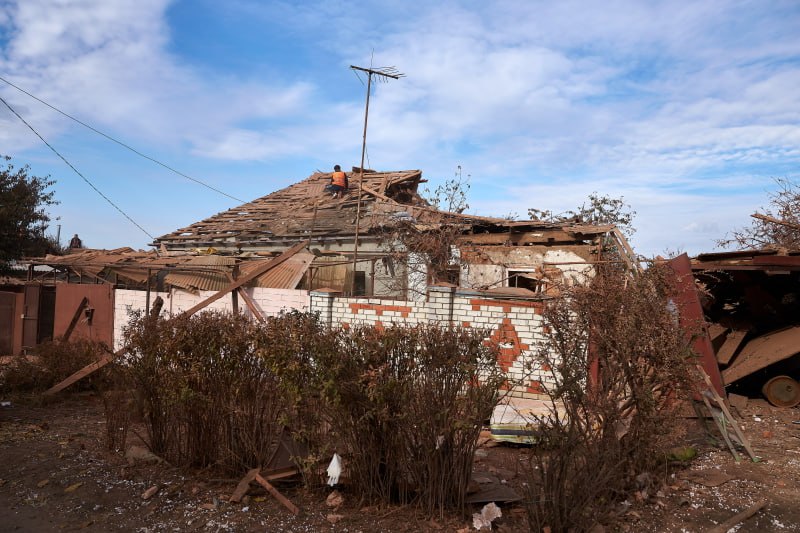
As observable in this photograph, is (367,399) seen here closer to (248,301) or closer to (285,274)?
(248,301)

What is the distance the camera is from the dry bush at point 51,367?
8.94 m

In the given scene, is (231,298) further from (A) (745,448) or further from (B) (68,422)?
(A) (745,448)

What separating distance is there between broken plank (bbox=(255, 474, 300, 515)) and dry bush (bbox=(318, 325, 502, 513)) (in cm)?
59

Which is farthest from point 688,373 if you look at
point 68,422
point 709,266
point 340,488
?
point 68,422

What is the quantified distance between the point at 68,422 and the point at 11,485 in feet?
8.52

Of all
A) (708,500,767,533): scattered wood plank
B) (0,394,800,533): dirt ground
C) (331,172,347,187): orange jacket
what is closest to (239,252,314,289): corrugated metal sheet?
(0,394,800,533): dirt ground

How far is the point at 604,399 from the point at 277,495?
2563 mm

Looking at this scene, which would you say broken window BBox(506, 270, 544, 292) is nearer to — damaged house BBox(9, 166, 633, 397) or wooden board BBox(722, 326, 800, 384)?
damaged house BBox(9, 166, 633, 397)

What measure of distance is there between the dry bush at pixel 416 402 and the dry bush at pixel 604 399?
53cm

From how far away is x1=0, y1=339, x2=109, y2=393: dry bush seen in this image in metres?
8.94

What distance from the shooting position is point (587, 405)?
4234 mm

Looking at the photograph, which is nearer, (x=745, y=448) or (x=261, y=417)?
(x=261, y=417)

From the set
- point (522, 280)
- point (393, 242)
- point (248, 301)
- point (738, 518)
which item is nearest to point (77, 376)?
point (248, 301)

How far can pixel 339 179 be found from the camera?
18766 millimetres
